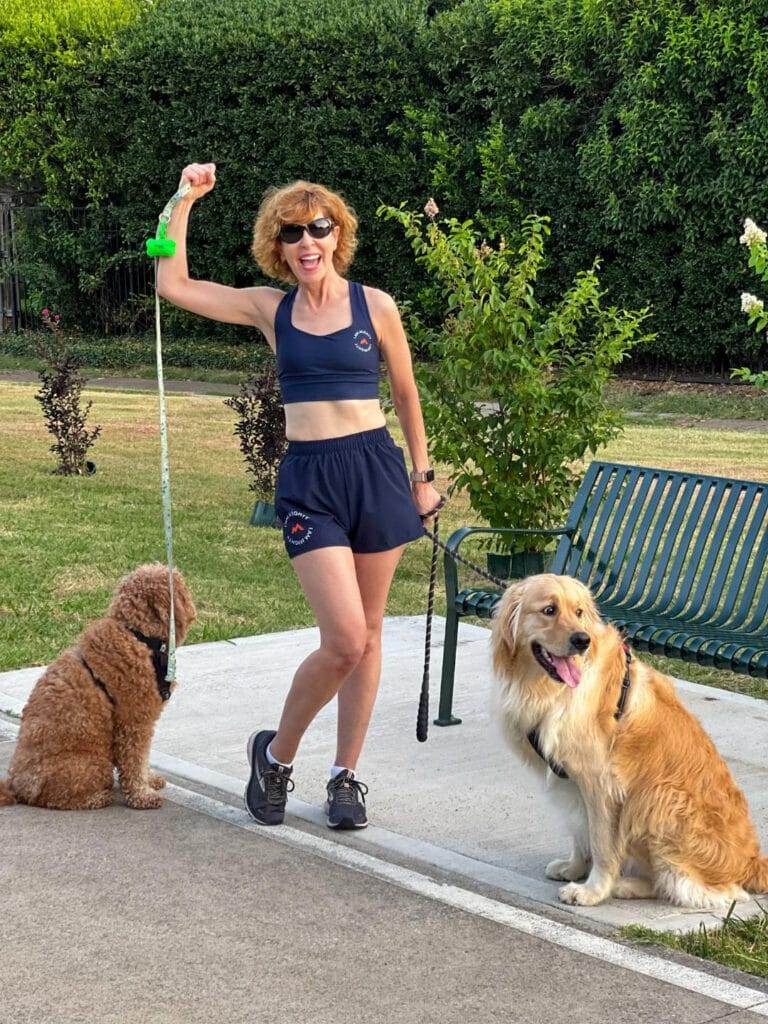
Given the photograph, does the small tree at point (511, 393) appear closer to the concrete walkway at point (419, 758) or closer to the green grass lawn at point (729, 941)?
the concrete walkway at point (419, 758)

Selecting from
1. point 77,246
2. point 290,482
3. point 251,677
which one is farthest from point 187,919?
point 77,246

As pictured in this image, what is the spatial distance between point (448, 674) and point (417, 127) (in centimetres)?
1880

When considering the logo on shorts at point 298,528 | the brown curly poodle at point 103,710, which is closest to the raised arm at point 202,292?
the logo on shorts at point 298,528

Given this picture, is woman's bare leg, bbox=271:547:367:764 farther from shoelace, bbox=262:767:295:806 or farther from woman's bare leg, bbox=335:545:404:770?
shoelace, bbox=262:767:295:806

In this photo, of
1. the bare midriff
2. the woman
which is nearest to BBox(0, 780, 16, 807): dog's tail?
the woman

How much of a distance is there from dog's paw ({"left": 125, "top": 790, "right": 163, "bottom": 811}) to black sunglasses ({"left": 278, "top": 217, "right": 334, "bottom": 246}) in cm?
202

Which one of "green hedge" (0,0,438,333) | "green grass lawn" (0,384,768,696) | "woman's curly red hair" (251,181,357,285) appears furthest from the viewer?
"green hedge" (0,0,438,333)

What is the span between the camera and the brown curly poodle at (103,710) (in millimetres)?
5078

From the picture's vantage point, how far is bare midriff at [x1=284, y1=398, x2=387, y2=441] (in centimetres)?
480

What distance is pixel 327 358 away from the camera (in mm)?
4766

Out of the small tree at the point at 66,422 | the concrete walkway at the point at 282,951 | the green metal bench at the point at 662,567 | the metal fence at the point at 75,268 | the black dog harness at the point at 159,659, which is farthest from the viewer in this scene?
the metal fence at the point at 75,268

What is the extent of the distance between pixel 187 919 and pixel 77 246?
2494cm

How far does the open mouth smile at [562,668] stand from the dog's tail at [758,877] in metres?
0.79

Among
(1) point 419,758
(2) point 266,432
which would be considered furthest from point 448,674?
(2) point 266,432
